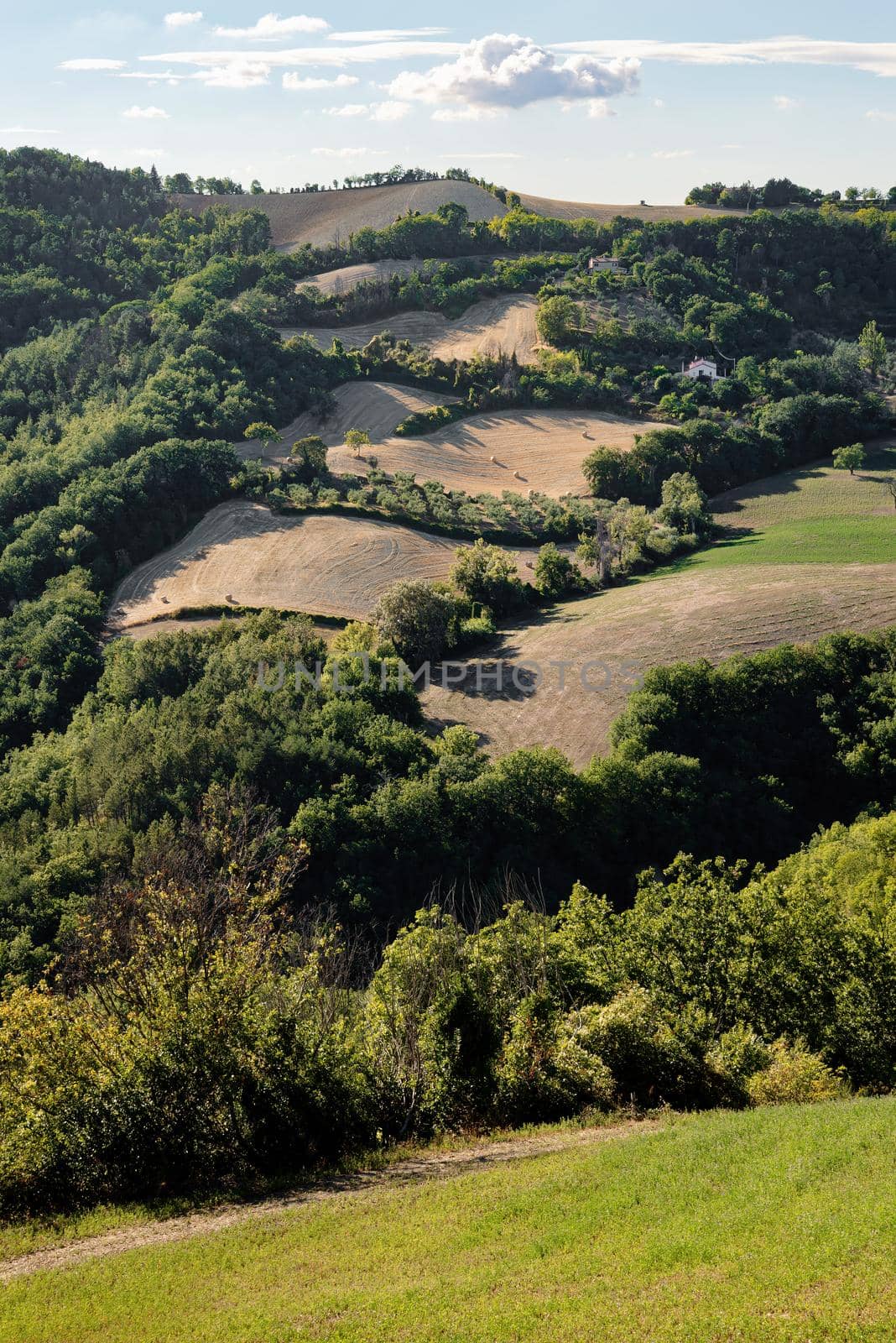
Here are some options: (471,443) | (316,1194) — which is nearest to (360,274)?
(471,443)

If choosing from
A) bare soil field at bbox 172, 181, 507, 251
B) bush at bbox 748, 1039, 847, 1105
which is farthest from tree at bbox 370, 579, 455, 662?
bare soil field at bbox 172, 181, 507, 251

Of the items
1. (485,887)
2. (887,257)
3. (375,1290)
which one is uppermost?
(887,257)

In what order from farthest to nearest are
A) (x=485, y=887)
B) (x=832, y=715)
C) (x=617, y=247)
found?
(x=617, y=247), (x=832, y=715), (x=485, y=887)

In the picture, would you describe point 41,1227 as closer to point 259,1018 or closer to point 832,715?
point 259,1018

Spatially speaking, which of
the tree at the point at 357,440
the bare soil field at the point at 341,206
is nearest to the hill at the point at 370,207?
the bare soil field at the point at 341,206

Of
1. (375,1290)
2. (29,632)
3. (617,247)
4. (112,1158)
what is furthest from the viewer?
(617,247)

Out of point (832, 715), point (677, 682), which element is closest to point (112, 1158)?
point (677, 682)
